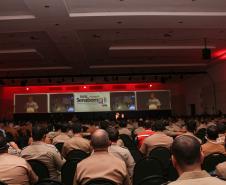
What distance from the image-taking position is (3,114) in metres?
25.0

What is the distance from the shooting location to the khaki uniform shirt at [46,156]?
4441mm

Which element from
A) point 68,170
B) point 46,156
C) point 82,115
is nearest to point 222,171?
point 68,170

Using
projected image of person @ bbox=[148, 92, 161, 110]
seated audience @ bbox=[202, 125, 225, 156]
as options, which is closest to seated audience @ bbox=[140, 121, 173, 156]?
seated audience @ bbox=[202, 125, 225, 156]

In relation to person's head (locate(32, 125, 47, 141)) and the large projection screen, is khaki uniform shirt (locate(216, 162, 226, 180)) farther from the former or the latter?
the large projection screen

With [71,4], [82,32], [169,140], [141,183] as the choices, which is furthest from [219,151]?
[82,32]

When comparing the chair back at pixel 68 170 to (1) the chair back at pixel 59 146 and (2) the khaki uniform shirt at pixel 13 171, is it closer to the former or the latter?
(2) the khaki uniform shirt at pixel 13 171

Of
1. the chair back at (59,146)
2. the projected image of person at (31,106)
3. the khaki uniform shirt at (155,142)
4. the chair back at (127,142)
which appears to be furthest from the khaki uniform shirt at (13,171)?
the projected image of person at (31,106)

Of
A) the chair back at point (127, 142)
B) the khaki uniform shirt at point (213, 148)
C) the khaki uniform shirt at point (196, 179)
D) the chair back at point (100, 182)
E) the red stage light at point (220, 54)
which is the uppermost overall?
the red stage light at point (220, 54)

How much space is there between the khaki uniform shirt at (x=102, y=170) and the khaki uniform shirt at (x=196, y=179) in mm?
1273

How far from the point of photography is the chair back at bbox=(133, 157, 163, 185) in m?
4.14

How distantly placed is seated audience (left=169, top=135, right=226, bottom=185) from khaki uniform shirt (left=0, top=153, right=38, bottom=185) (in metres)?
1.79

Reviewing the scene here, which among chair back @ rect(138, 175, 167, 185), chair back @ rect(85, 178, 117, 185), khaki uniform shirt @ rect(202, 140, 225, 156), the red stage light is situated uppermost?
the red stage light

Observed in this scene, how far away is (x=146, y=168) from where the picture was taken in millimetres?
4188

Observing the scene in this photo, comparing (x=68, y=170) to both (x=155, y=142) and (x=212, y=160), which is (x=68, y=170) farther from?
(x=155, y=142)
